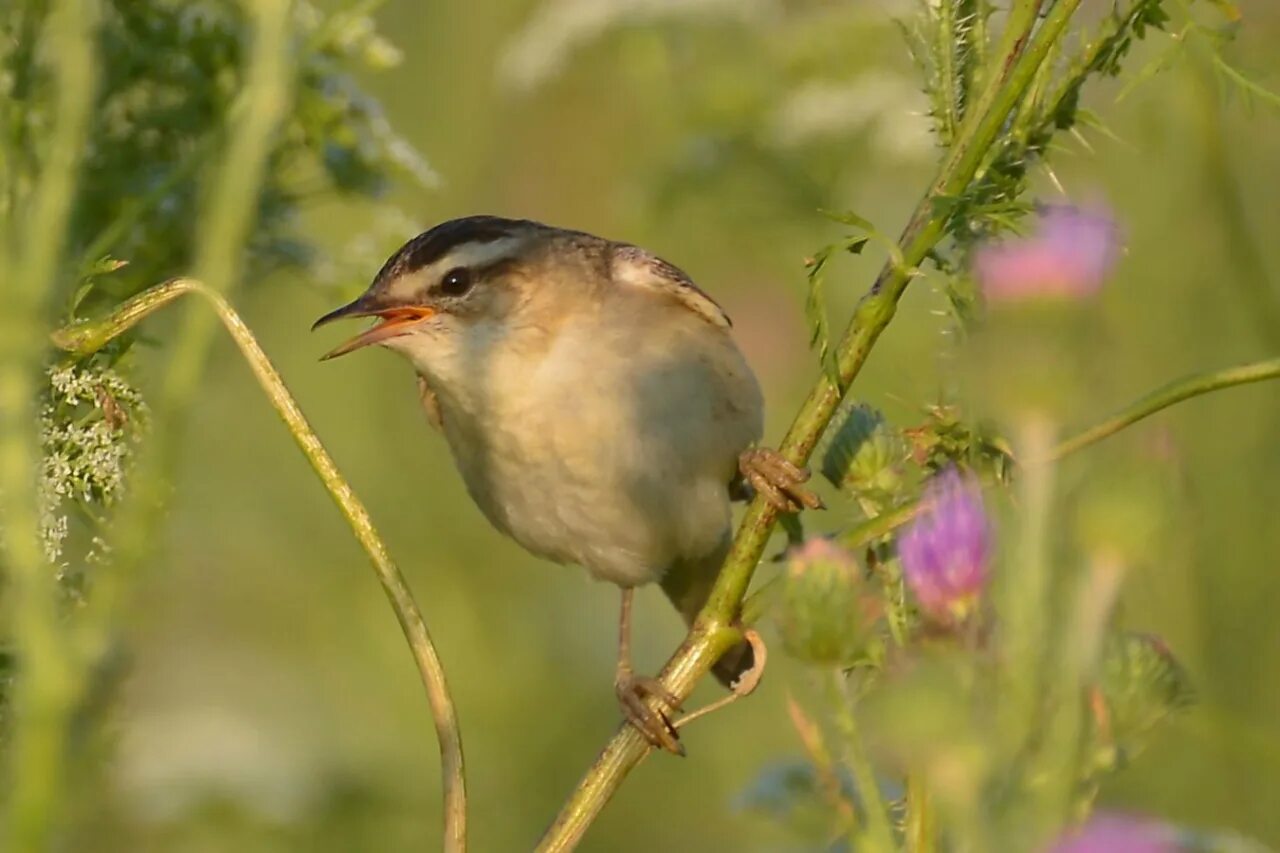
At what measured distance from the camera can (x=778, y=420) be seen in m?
5.49

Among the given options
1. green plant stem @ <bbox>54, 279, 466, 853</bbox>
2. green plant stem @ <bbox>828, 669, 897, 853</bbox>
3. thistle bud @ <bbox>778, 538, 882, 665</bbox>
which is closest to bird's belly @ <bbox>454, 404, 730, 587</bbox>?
green plant stem @ <bbox>54, 279, 466, 853</bbox>

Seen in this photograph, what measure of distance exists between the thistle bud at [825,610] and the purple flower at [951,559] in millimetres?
45

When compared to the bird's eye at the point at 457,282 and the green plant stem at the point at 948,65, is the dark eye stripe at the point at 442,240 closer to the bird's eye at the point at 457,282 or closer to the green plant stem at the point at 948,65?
the bird's eye at the point at 457,282

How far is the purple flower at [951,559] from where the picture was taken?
4.44 ft

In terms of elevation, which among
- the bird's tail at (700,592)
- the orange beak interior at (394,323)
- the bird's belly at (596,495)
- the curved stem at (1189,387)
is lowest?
the bird's tail at (700,592)

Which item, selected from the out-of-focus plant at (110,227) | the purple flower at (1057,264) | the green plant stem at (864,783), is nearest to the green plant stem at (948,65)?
the purple flower at (1057,264)

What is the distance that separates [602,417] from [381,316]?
0.40 m

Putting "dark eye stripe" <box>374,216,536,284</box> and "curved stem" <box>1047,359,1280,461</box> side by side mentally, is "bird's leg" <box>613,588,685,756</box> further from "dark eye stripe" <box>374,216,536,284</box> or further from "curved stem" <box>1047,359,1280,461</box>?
"curved stem" <box>1047,359,1280,461</box>

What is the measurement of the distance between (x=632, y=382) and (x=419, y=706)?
7.77 feet

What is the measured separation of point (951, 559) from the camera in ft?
4.48

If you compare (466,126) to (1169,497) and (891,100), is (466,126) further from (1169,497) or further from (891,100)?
(1169,497)

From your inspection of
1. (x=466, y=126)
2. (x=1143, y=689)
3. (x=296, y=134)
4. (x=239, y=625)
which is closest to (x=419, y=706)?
(x=239, y=625)

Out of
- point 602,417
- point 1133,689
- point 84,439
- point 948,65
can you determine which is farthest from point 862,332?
point 602,417

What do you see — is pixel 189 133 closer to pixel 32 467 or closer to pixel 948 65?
pixel 948 65
